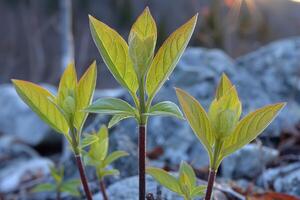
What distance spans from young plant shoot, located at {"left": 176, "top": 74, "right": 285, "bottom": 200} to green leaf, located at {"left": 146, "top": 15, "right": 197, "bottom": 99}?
0.21 ft

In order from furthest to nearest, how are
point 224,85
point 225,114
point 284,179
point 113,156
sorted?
1. point 284,179
2. point 113,156
3. point 224,85
4. point 225,114

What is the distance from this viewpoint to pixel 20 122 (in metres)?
5.57

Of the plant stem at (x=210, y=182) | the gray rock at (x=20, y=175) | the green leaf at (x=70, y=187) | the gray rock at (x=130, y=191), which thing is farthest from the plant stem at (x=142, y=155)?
the gray rock at (x=20, y=175)

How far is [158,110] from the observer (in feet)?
2.56

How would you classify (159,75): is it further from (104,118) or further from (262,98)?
(262,98)

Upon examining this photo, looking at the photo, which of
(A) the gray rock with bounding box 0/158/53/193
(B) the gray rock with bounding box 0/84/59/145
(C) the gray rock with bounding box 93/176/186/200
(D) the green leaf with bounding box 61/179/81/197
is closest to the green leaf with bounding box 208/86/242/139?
(C) the gray rock with bounding box 93/176/186/200

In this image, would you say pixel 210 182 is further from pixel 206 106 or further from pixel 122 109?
pixel 206 106

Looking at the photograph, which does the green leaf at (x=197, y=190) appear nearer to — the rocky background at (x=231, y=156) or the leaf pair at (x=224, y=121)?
the leaf pair at (x=224, y=121)

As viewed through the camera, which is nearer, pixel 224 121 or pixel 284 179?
pixel 224 121

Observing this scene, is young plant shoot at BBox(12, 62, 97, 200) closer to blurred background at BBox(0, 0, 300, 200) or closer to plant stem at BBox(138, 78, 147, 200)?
plant stem at BBox(138, 78, 147, 200)

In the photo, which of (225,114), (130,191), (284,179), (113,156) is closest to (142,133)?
(225,114)

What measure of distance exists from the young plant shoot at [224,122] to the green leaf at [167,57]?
0.21ft

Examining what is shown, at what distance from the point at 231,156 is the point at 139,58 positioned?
1.11m

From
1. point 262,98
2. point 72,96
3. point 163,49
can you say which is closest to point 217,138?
point 163,49
